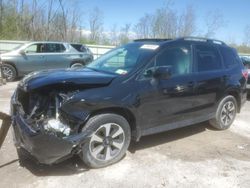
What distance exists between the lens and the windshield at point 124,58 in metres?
4.79

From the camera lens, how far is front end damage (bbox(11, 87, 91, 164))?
3.71 m

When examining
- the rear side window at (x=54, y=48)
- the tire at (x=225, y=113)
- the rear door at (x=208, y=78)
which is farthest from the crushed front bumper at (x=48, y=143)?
the rear side window at (x=54, y=48)

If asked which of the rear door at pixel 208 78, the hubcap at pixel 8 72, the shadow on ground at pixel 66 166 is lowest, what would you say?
the shadow on ground at pixel 66 166

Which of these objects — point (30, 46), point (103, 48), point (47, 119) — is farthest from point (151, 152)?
point (103, 48)

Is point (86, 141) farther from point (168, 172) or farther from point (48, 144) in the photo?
point (168, 172)

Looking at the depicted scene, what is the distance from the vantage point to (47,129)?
381 centimetres

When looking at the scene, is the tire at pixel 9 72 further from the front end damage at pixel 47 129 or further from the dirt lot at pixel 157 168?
the front end damage at pixel 47 129

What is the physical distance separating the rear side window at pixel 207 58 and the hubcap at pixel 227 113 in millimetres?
879

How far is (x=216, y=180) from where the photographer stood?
4.13 meters

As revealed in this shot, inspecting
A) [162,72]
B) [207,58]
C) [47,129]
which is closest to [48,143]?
[47,129]

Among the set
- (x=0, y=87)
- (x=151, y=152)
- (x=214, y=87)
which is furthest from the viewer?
(x=0, y=87)

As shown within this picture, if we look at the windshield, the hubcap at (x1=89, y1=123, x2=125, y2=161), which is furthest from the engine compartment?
the windshield

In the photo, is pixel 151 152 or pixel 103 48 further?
pixel 103 48

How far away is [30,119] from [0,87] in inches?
300
